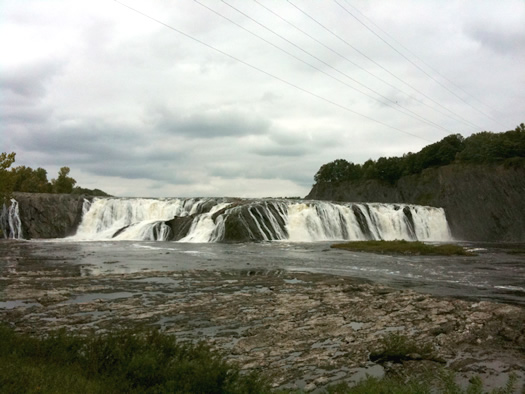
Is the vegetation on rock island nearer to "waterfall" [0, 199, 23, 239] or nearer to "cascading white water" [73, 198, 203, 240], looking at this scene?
"cascading white water" [73, 198, 203, 240]

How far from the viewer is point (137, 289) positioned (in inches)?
616

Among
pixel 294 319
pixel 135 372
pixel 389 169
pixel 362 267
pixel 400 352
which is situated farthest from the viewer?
pixel 389 169

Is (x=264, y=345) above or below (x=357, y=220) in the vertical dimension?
below

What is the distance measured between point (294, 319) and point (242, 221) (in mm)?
34303

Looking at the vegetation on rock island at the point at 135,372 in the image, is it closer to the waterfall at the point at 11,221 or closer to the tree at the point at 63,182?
the waterfall at the point at 11,221

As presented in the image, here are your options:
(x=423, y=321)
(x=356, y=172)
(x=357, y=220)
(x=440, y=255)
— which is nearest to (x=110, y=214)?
(x=357, y=220)

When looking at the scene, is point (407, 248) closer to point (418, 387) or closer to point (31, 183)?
point (418, 387)

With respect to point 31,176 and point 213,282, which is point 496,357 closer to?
point 213,282

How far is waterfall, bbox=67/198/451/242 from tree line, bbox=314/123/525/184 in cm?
2369

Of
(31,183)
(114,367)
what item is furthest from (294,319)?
A: (31,183)

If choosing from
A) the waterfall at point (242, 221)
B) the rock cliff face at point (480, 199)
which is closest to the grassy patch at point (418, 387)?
the waterfall at point (242, 221)

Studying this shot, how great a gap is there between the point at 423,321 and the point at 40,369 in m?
9.02

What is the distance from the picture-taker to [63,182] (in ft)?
284

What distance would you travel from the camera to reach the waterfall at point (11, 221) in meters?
48.8
